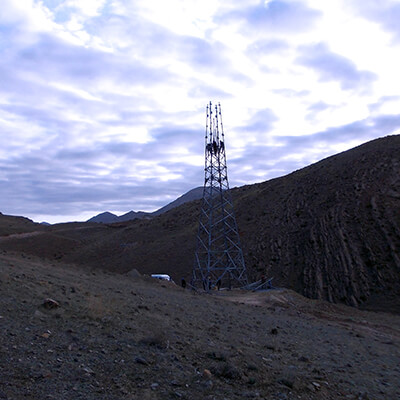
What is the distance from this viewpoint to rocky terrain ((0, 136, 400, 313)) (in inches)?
1200

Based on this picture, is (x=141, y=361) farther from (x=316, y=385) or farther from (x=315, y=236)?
(x=315, y=236)

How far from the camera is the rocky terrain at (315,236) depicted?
30.5 meters

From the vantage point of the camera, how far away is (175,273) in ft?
138

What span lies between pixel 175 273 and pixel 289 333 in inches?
1167

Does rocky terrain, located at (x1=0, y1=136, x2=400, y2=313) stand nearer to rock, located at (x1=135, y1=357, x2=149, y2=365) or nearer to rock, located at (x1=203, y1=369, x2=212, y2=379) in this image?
rock, located at (x1=135, y1=357, x2=149, y2=365)

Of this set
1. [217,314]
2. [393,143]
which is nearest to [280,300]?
[217,314]

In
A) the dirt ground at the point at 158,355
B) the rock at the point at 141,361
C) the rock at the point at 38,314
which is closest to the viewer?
the dirt ground at the point at 158,355

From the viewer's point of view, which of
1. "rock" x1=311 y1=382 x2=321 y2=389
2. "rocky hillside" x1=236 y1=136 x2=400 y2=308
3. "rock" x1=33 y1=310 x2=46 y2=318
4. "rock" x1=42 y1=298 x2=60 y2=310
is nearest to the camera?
"rock" x1=311 y1=382 x2=321 y2=389

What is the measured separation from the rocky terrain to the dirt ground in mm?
13809

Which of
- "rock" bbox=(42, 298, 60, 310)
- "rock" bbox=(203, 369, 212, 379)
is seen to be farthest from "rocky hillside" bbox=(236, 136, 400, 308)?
"rock" bbox=(203, 369, 212, 379)

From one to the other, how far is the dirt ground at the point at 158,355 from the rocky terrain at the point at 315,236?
45.3 feet

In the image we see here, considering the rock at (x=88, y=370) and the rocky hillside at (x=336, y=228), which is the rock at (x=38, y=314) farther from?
the rocky hillside at (x=336, y=228)

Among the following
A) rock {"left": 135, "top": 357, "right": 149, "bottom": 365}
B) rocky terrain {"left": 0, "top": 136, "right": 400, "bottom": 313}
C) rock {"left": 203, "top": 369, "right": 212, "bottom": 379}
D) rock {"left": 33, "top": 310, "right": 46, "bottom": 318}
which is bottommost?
rock {"left": 203, "top": 369, "right": 212, "bottom": 379}

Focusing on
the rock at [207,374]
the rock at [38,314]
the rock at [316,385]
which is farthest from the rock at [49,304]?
the rock at [316,385]
